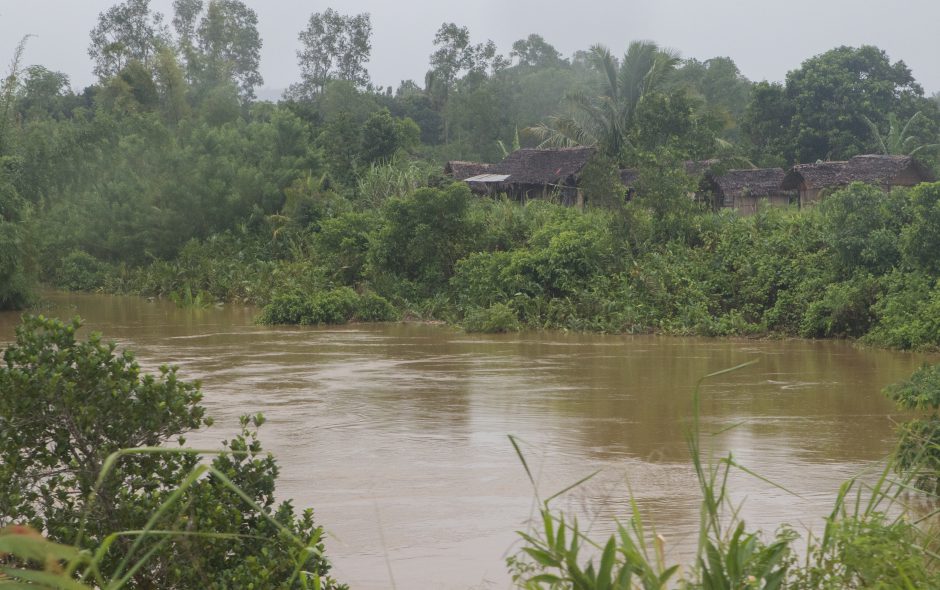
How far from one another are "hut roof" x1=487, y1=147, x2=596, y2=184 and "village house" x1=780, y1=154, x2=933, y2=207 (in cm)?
528

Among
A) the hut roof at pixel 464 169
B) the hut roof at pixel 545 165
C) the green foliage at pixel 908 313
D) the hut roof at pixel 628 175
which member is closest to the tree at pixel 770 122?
the hut roof at pixel 628 175

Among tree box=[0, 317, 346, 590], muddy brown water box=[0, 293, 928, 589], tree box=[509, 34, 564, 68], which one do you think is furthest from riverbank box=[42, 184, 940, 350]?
tree box=[509, 34, 564, 68]

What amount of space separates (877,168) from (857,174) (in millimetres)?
567

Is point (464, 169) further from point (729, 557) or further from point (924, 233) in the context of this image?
point (729, 557)

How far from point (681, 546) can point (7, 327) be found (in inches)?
634

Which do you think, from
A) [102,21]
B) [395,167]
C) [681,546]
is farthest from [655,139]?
[102,21]

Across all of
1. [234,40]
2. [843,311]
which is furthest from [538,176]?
[234,40]

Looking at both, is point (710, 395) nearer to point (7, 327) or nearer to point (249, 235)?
point (7, 327)

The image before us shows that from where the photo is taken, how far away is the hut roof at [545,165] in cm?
2805

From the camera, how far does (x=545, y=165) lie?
2889cm

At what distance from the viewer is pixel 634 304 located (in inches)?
701

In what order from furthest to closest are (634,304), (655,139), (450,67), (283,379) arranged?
(450,67) → (655,139) → (634,304) → (283,379)

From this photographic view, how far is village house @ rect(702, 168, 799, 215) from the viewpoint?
28016 mm

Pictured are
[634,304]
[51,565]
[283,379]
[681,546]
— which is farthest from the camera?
[634,304]
